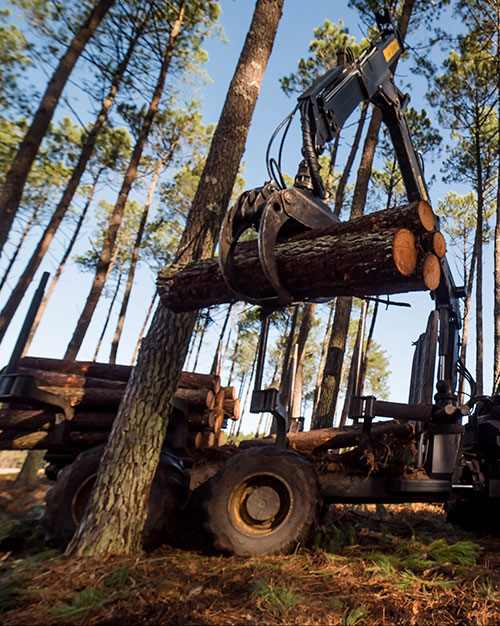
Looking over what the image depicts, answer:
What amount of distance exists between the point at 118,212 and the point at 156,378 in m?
8.72

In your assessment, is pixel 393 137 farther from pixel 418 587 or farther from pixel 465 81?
pixel 465 81

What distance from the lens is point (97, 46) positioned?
10.8m

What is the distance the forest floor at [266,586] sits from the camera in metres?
2.37

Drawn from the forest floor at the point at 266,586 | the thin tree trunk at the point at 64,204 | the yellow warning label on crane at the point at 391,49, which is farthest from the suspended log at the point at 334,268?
the thin tree trunk at the point at 64,204

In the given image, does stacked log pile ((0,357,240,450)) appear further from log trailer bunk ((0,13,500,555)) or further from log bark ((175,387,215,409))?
log trailer bunk ((0,13,500,555))

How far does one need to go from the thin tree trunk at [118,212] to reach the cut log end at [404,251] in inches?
355

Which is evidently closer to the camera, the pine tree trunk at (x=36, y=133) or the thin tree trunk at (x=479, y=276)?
the pine tree trunk at (x=36, y=133)

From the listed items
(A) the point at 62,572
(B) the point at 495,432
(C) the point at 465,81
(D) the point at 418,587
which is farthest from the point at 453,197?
(A) the point at 62,572

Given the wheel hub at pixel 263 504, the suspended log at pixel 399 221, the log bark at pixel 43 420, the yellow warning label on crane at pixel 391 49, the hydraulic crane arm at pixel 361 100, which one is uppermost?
the yellow warning label on crane at pixel 391 49

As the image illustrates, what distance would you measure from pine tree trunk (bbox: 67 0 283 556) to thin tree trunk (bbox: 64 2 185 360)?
260 inches

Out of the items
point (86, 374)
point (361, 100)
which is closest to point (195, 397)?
point (86, 374)

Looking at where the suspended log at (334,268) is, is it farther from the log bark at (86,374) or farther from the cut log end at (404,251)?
the log bark at (86,374)

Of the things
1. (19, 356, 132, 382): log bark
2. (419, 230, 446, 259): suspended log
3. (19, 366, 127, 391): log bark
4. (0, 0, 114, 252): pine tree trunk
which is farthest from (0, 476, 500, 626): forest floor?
(0, 0, 114, 252): pine tree trunk

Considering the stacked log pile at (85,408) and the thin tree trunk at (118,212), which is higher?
the thin tree trunk at (118,212)
